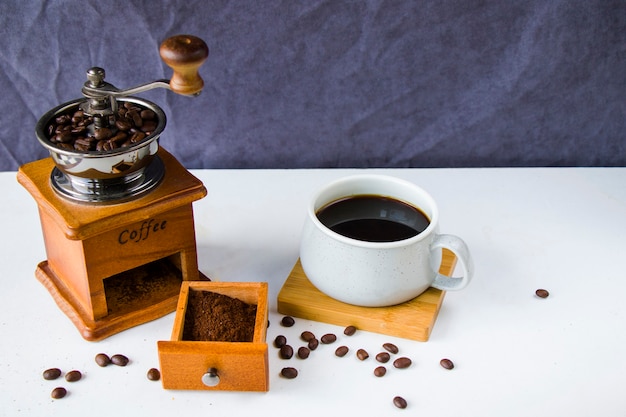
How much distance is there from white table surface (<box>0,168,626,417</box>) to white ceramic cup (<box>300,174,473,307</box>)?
0.18 feet

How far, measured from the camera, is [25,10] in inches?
54.1

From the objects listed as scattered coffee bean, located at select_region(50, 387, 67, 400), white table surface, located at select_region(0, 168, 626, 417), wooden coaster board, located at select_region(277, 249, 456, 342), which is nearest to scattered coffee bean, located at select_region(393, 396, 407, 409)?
white table surface, located at select_region(0, 168, 626, 417)

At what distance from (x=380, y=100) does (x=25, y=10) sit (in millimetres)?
604

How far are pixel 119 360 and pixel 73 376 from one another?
59 millimetres

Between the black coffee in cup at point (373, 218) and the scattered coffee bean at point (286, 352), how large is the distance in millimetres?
167

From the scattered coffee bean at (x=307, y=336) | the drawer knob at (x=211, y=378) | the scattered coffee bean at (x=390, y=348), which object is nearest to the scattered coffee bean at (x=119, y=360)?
the drawer knob at (x=211, y=378)

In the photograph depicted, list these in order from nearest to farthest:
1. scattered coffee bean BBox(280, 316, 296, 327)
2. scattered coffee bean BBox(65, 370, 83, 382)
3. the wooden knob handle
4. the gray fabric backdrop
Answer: the wooden knob handle, scattered coffee bean BBox(65, 370, 83, 382), scattered coffee bean BBox(280, 316, 296, 327), the gray fabric backdrop

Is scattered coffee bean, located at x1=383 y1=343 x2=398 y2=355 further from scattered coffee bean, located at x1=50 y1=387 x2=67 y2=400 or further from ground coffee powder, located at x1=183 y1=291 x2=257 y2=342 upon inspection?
scattered coffee bean, located at x1=50 y1=387 x2=67 y2=400

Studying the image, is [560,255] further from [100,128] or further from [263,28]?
[100,128]

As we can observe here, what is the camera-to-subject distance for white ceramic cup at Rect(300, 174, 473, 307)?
1077 mm

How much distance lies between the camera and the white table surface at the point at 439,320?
1011 mm

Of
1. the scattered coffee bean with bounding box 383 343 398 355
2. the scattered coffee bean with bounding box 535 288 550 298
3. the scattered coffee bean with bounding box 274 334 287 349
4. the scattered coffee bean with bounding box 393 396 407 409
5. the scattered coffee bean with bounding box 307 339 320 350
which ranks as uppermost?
the scattered coffee bean with bounding box 393 396 407 409

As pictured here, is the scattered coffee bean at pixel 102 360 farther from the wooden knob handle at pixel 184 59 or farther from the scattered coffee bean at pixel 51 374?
the wooden knob handle at pixel 184 59

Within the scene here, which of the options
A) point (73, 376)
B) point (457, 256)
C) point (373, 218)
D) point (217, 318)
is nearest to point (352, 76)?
point (373, 218)
